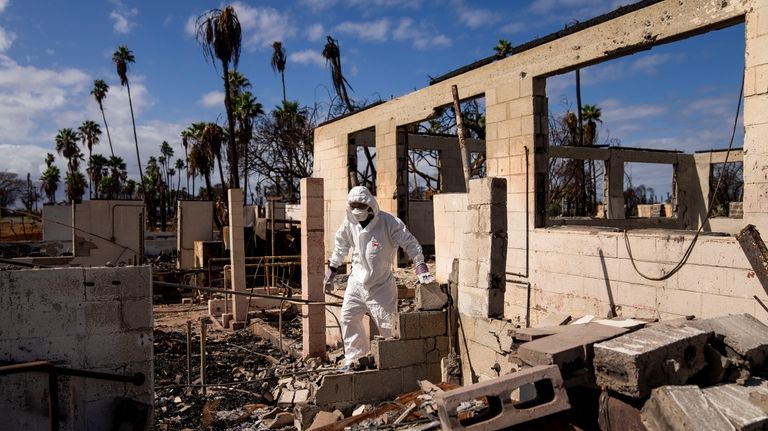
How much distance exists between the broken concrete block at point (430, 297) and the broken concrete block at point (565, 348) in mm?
2214

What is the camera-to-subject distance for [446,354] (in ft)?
21.7

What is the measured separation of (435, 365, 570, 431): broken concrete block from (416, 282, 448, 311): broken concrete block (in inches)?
107

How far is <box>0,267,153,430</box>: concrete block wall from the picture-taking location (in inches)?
164

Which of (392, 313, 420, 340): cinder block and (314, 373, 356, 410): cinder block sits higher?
(392, 313, 420, 340): cinder block

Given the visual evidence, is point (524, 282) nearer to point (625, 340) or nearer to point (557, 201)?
point (625, 340)

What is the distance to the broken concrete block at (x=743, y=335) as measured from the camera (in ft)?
13.0

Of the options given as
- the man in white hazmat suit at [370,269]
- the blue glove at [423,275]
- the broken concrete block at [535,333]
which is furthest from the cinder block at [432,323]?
the broken concrete block at [535,333]

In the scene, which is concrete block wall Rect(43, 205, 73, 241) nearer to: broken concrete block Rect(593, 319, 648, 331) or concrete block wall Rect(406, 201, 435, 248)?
concrete block wall Rect(406, 201, 435, 248)

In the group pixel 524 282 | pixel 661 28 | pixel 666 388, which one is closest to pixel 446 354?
pixel 524 282

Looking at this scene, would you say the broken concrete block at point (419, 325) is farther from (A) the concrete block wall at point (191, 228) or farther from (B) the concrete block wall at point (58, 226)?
(B) the concrete block wall at point (58, 226)

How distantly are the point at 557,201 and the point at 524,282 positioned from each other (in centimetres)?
1531

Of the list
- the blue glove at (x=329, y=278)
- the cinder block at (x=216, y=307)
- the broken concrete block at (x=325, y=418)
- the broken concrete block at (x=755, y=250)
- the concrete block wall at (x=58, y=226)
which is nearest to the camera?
the broken concrete block at (x=755, y=250)

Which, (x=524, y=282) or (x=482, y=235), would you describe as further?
(x=524, y=282)

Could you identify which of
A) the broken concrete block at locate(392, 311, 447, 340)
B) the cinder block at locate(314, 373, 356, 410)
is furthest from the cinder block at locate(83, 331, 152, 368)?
the broken concrete block at locate(392, 311, 447, 340)
